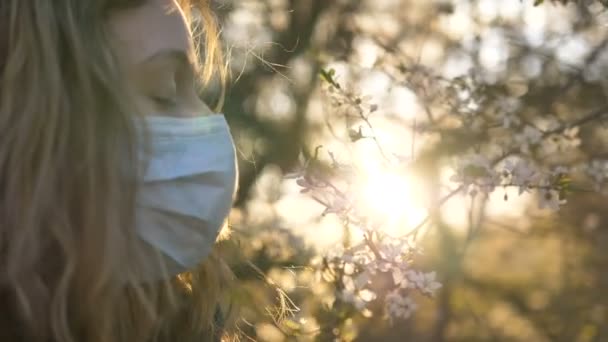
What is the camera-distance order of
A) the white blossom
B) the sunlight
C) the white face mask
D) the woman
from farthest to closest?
1. the white blossom
2. the sunlight
3. the white face mask
4. the woman

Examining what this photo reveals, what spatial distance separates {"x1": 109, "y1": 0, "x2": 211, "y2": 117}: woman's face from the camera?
1319mm

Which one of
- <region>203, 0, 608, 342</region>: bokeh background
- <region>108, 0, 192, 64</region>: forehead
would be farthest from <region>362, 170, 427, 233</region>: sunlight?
<region>108, 0, 192, 64</region>: forehead

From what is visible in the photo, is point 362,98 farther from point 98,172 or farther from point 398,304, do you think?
point 98,172

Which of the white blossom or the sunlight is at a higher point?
the sunlight

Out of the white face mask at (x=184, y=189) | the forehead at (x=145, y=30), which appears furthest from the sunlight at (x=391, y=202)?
the forehead at (x=145, y=30)

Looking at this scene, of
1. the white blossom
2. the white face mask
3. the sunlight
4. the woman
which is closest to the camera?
the woman

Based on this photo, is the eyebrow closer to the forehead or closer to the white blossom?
the forehead

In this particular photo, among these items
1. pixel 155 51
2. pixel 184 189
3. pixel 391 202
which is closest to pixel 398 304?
pixel 391 202

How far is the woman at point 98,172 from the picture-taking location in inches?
47.3

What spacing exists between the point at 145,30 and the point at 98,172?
0.22 m

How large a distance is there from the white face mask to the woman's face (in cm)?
4

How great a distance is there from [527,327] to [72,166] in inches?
177

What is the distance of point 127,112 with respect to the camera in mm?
1267

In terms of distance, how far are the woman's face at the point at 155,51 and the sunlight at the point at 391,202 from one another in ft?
2.66
